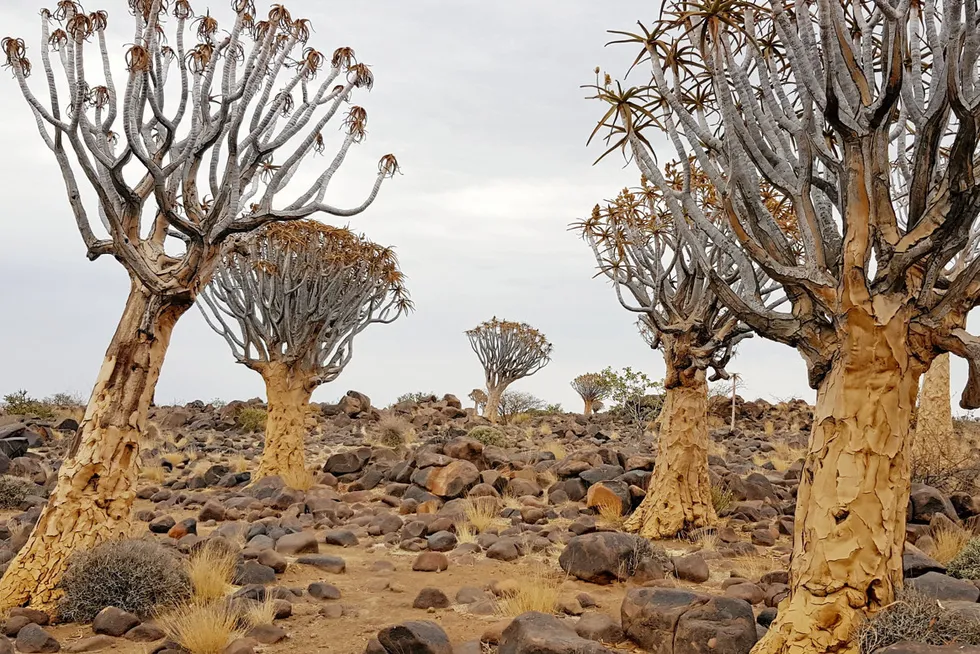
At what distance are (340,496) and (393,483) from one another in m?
0.99

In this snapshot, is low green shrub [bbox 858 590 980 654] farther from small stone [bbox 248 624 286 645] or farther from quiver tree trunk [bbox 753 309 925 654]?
small stone [bbox 248 624 286 645]

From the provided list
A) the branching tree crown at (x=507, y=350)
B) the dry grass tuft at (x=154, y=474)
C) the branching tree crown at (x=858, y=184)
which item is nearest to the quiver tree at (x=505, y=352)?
the branching tree crown at (x=507, y=350)

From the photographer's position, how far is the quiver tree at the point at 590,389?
117 ft

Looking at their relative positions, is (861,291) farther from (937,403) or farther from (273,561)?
(937,403)

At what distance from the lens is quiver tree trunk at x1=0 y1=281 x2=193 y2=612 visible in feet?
20.6

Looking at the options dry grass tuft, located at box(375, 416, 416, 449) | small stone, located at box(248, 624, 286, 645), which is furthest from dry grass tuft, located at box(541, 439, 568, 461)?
small stone, located at box(248, 624, 286, 645)

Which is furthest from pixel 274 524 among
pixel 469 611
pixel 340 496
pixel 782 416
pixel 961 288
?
pixel 782 416

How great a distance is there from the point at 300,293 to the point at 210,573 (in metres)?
7.50

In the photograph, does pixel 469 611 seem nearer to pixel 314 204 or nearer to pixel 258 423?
pixel 314 204

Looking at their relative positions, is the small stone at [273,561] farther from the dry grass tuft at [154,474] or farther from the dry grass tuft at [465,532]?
the dry grass tuft at [154,474]

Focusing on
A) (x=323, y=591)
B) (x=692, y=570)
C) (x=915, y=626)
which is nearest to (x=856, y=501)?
(x=915, y=626)

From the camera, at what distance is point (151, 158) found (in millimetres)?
6961

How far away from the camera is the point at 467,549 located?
29.5 feet

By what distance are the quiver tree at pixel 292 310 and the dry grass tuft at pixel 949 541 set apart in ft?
32.1
